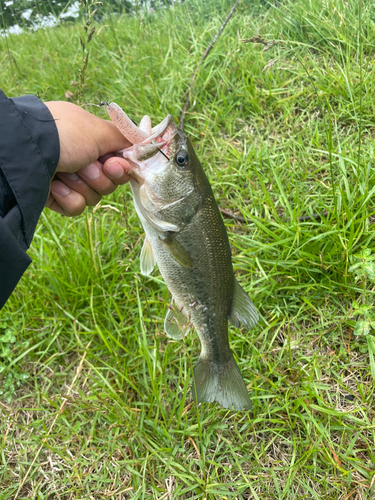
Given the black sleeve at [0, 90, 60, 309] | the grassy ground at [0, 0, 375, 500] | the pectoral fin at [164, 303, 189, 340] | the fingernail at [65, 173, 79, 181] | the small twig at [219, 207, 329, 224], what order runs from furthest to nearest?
the small twig at [219, 207, 329, 224]
the grassy ground at [0, 0, 375, 500]
the fingernail at [65, 173, 79, 181]
the pectoral fin at [164, 303, 189, 340]
the black sleeve at [0, 90, 60, 309]

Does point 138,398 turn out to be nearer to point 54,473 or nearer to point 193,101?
point 54,473

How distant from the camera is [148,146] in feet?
6.02

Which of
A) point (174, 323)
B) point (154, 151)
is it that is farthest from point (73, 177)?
point (174, 323)

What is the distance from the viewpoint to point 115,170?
204 cm

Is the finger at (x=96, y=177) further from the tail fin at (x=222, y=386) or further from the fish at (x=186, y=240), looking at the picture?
the tail fin at (x=222, y=386)

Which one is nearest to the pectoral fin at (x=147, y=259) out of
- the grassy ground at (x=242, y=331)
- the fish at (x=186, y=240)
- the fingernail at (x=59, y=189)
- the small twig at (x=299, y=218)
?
the fish at (x=186, y=240)

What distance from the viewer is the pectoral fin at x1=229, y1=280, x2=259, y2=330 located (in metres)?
2.13

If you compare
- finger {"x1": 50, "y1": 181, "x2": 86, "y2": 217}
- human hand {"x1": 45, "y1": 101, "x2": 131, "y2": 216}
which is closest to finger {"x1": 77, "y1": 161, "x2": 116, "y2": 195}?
human hand {"x1": 45, "y1": 101, "x2": 131, "y2": 216}

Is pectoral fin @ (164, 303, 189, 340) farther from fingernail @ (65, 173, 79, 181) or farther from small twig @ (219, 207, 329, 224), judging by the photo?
small twig @ (219, 207, 329, 224)

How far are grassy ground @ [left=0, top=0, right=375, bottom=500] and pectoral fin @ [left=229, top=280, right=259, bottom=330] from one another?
398 millimetres

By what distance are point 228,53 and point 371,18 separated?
4.73ft

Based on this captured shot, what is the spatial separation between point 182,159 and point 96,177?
588 millimetres

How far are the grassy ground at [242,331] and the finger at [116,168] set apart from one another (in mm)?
462

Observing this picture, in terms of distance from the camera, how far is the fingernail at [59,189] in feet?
7.36
